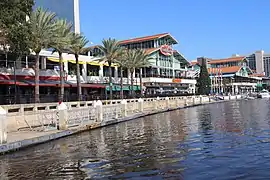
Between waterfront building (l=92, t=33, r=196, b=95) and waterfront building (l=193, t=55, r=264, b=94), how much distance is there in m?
29.7

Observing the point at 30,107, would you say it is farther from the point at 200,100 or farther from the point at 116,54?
the point at 200,100

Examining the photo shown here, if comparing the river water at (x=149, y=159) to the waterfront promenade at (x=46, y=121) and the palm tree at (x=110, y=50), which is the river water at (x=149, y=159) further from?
the palm tree at (x=110, y=50)

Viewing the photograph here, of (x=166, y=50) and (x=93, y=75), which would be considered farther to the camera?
(x=166, y=50)

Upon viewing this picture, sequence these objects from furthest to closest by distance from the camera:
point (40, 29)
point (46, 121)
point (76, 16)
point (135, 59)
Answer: point (76, 16) → point (135, 59) → point (40, 29) → point (46, 121)

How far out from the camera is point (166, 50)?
8519cm

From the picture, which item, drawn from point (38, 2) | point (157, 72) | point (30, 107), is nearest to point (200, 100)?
point (157, 72)

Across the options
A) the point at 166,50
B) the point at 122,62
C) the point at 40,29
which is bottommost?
the point at 122,62

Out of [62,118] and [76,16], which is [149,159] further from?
[76,16]

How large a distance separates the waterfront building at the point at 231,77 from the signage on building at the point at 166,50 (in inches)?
1516

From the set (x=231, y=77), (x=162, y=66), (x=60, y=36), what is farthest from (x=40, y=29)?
(x=231, y=77)

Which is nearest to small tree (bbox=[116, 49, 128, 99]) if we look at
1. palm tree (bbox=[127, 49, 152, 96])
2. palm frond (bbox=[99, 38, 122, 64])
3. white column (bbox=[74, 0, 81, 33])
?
palm tree (bbox=[127, 49, 152, 96])

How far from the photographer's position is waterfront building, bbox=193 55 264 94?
128m

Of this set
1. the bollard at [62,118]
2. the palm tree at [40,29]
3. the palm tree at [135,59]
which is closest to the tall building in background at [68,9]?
the palm tree at [135,59]

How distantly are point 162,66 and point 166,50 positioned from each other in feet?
12.3
